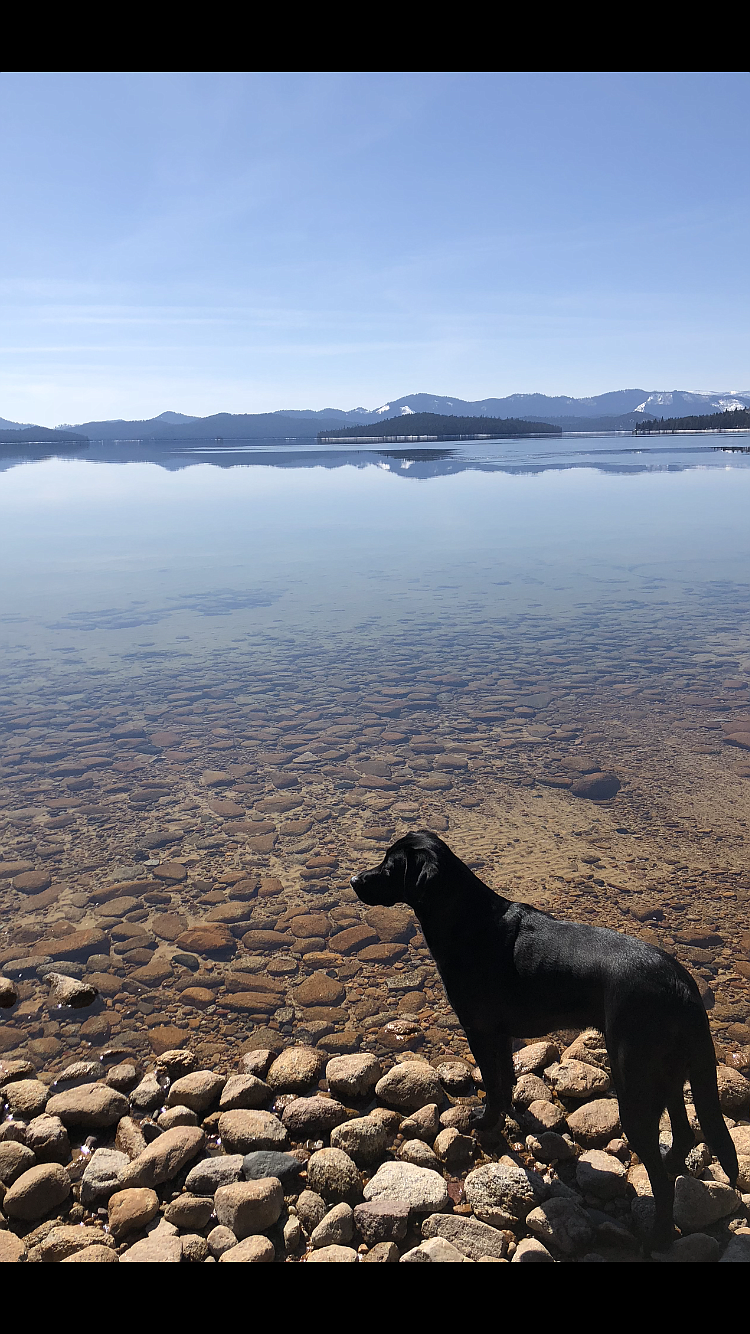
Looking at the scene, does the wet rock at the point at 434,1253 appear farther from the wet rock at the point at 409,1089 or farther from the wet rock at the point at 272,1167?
the wet rock at the point at 409,1089

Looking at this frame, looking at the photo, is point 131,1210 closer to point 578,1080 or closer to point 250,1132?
point 250,1132

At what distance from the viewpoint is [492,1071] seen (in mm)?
4676

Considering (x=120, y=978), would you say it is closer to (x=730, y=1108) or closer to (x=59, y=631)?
(x=730, y=1108)

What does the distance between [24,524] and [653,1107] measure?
5445 cm

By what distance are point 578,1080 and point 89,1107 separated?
10.8ft

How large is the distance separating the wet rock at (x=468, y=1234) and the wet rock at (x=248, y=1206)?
828 mm

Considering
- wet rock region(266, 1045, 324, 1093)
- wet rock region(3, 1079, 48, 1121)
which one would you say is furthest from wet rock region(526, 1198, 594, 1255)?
wet rock region(3, 1079, 48, 1121)

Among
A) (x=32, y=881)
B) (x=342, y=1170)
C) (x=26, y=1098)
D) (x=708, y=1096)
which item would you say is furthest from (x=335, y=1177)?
(x=32, y=881)

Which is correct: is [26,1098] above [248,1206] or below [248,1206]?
below

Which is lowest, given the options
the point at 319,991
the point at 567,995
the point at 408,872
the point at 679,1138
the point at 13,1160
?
the point at 319,991

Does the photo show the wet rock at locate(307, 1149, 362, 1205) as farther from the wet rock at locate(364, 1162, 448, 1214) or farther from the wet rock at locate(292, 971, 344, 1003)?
the wet rock at locate(292, 971, 344, 1003)

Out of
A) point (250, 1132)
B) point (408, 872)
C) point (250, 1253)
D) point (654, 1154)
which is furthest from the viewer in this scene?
point (408, 872)

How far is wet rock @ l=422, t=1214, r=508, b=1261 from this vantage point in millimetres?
3705

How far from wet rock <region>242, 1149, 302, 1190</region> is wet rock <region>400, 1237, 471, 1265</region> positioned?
0.94 meters
